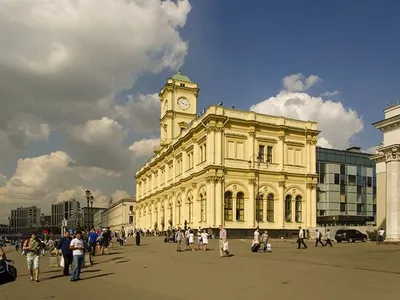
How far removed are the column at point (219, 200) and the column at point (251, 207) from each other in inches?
150

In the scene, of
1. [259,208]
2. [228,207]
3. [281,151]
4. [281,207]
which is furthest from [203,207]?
[281,151]

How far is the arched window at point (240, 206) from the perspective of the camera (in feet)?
188

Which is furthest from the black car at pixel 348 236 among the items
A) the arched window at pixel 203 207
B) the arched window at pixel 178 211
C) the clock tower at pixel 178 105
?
the clock tower at pixel 178 105

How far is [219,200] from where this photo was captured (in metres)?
55.6

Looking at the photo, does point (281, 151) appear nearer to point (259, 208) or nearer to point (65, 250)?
point (259, 208)

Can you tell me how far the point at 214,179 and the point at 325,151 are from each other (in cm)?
3636

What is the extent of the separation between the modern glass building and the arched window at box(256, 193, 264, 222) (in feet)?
89.1

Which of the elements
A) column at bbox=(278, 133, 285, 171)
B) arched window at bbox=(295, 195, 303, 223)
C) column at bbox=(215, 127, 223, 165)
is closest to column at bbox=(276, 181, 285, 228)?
column at bbox=(278, 133, 285, 171)

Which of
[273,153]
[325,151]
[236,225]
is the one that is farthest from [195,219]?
[325,151]

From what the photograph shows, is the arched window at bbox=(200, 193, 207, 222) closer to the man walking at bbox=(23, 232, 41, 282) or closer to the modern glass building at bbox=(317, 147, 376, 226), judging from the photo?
the modern glass building at bbox=(317, 147, 376, 226)

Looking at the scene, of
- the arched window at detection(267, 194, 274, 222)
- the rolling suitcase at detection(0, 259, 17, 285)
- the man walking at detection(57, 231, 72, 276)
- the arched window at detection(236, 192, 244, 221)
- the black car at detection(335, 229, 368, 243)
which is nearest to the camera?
the rolling suitcase at detection(0, 259, 17, 285)

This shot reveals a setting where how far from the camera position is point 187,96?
7888cm

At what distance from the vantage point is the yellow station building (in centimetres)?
5594

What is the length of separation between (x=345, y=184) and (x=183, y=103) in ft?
110
